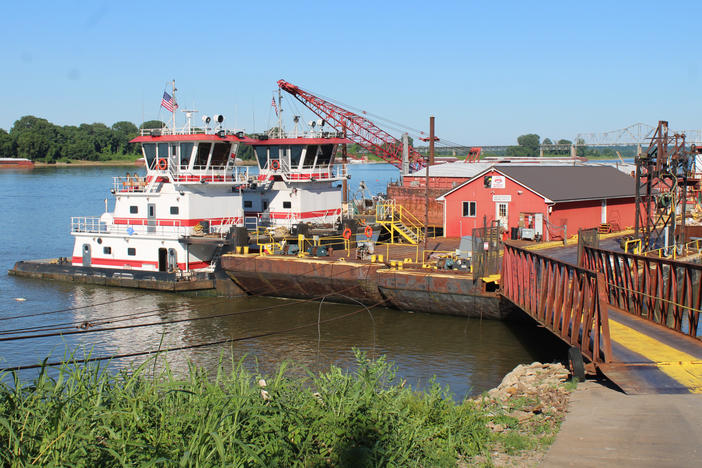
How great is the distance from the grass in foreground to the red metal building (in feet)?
76.1

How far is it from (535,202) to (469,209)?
12.1 feet

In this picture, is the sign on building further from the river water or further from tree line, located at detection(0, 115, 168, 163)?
tree line, located at detection(0, 115, 168, 163)

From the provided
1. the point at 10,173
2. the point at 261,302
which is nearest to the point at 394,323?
the point at 261,302

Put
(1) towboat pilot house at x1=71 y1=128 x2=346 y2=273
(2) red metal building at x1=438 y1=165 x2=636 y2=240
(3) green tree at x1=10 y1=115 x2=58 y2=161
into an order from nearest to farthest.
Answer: (1) towboat pilot house at x1=71 y1=128 x2=346 y2=273 → (2) red metal building at x1=438 y1=165 x2=636 y2=240 → (3) green tree at x1=10 y1=115 x2=58 y2=161

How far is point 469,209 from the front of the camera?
3512cm

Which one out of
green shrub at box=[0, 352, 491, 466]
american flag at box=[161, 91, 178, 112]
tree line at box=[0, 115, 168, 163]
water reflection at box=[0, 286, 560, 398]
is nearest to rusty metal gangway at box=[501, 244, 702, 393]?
water reflection at box=[0, 286, 560, 398]

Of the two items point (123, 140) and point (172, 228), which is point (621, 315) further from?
Answer: point (123, 140)

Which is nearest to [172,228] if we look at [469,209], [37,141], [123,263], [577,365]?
[123,263]

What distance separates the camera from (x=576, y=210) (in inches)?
1361

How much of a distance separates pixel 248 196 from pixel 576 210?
16.7 meters

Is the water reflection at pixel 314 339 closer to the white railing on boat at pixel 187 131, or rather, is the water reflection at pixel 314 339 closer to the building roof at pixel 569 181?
the white railing on boat at pixel 187 131

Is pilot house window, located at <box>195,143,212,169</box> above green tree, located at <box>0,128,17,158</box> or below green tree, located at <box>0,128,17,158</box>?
below

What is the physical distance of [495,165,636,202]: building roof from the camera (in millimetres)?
33625

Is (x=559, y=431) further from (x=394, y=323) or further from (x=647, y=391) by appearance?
(x=394, y=323)
